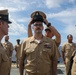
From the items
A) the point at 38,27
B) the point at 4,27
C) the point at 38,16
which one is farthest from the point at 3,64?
the point at 38,16

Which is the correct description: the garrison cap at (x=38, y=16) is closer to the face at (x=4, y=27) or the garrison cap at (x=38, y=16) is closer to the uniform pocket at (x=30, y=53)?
the uniform pocket at (x=30, y=53)

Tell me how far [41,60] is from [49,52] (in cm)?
21

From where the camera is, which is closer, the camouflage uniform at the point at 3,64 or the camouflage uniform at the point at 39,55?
the camouflage uniform at the point at 3,64

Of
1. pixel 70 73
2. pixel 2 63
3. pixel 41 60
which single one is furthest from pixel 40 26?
pixel 2 63

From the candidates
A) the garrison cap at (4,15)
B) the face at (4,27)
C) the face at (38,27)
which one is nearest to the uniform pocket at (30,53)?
the face at (38,27)

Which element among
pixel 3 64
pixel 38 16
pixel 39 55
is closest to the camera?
pixel 3 64

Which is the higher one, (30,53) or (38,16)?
(38,16)

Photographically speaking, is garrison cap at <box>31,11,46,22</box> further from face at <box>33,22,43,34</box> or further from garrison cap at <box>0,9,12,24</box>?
garrison cap at <box>0,9,12,24</box>

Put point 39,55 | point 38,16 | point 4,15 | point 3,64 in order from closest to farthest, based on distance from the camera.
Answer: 1. point 3,64
2. point 4,15
3. point 39,55
4. point 38,16

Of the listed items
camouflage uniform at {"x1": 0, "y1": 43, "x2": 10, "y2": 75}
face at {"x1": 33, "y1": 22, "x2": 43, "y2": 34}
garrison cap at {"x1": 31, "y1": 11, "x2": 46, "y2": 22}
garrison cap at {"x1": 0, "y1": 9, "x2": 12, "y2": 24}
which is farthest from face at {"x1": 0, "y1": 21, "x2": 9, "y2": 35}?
garrison cap at {"x1": 31, "y1": 11, "x2": 46, "y2": 22}

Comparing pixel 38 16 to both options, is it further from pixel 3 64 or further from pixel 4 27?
pixel 3 64

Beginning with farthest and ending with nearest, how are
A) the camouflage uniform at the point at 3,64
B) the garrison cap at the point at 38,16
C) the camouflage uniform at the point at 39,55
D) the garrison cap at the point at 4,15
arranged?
the garrison cap at the point at 38,16
the camouflage uniform at the point at 39,55
the garrison cap at the point at 4,15
the camouflage uniform at the point at 3,64

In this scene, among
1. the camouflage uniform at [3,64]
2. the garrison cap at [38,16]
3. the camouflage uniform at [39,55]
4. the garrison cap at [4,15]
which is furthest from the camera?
the garrison cap at [38,16]

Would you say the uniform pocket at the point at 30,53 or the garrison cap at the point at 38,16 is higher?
the garrison cap at the point at 38,16
